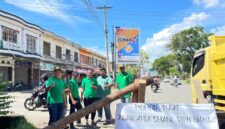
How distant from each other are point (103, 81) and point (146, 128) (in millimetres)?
7118

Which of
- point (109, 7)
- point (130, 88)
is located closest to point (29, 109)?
point (130, 88)

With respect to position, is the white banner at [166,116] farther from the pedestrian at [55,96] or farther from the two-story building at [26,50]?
the two-story building at [26,50]

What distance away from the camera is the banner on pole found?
21.8 m

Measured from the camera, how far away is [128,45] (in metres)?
21.9

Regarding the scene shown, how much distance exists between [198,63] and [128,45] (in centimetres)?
968

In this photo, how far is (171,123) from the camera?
536 centimetres

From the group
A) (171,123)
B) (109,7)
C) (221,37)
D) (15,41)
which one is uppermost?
(109,7)

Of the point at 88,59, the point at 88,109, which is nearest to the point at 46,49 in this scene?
the point at 88,59

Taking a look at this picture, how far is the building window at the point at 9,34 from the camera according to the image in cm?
3644

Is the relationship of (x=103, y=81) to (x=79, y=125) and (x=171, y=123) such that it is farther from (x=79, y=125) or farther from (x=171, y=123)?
(x=171, y=123)

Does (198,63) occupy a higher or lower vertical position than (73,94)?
higher

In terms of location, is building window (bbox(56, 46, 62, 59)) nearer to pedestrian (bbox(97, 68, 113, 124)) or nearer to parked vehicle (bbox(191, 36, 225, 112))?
pedestrian (bbox(97, 68, 113, 124))

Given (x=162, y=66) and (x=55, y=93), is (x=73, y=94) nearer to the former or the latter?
(x=55, y=93)

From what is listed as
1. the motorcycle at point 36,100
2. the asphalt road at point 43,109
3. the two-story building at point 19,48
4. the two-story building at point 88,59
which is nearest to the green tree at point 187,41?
the two-story building at point 88,59
